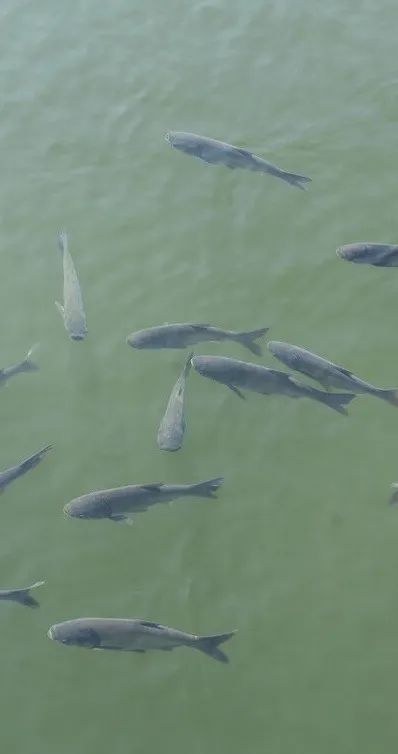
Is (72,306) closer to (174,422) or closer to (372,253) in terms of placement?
(174,422)

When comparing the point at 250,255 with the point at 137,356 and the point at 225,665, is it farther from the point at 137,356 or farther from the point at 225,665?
the point at 225,665

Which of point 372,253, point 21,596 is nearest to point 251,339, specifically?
point 372,253

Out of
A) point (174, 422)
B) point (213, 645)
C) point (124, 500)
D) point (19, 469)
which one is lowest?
point (213, 645)

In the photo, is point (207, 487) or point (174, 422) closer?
point (207, 487)

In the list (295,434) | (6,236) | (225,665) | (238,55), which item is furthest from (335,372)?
(238,55)

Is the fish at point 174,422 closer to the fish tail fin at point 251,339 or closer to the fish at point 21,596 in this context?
the fish tail fin at point 251,339
